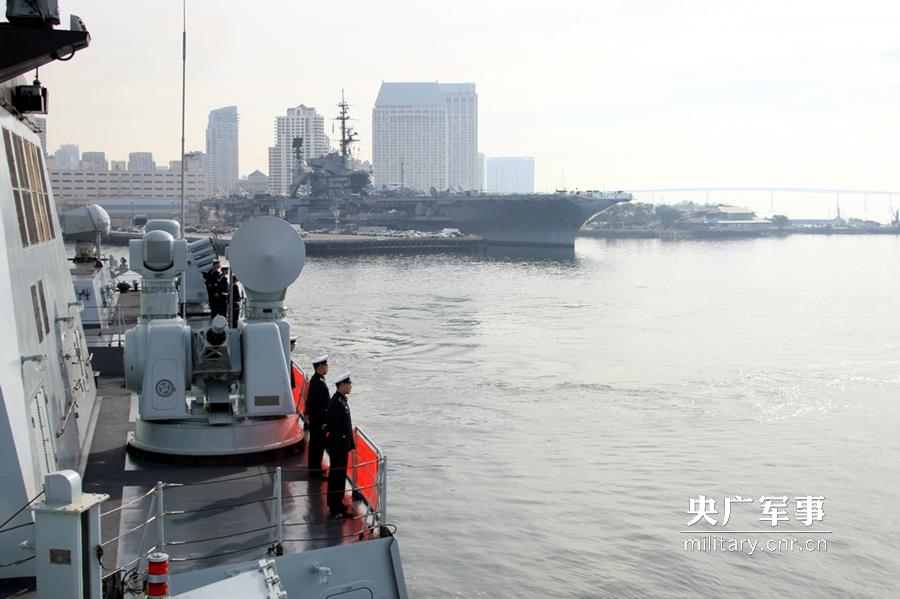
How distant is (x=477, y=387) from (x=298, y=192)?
371ft

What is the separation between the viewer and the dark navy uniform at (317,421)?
10.1m

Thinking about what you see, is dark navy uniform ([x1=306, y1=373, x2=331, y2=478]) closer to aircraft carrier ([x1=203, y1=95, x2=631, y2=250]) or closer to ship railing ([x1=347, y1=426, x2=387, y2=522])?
ship railing ([x1=347, y1=426, x2=387, y2=522])

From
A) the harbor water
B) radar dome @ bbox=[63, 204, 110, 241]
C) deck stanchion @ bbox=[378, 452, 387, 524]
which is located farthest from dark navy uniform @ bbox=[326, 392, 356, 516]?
radar dome @ bbox=[63, 204, 110, 241]

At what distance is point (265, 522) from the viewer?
344 inches

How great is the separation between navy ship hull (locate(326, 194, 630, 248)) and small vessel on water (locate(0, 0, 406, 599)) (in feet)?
299

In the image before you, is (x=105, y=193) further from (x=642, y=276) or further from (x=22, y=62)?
(x=22, y=62)

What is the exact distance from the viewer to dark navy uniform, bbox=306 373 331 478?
33.0 feet

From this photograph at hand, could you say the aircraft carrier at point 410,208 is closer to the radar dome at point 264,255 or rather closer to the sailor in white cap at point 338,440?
the radar dome at point 264,255

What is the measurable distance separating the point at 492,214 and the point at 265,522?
102m

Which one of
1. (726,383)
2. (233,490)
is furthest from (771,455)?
(233,490)

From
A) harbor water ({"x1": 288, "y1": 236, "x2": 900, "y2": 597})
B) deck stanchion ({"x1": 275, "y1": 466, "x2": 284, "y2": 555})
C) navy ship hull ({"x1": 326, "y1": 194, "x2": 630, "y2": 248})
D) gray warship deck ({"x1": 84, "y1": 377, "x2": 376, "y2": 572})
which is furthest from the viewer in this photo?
navy ship hull ({"x1": 326, "y1": 194, "x2": 630, "y2": 248})

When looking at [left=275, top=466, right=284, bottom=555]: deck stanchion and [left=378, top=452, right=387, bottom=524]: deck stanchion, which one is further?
[left=378, top=452, right=387, bottom=524]: deck stanchion

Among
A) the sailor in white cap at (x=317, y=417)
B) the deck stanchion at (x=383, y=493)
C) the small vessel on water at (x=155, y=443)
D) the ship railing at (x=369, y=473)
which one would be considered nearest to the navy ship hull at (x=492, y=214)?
the small vessel on water at (x=155, y=443)

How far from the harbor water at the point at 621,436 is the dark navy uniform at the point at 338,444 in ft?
14.5
